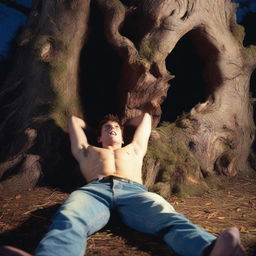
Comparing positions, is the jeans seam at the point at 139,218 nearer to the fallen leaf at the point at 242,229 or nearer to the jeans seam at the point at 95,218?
the jeans seam at the point at 95,218

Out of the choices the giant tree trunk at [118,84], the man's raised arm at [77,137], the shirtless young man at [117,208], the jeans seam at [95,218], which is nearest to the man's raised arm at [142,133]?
the shirtless young man at [117,208]

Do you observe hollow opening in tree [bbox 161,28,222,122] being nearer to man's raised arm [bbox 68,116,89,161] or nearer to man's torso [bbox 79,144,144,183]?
man's torso [bbox 79,144,144,183]

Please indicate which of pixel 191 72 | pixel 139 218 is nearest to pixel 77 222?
pixel 139 218

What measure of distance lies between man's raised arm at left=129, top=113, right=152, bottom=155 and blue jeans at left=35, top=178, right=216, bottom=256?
2.37ft

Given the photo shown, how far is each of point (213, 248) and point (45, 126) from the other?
9.25 feet

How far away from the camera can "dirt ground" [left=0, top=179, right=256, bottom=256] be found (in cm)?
257

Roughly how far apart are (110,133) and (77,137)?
0.43 m

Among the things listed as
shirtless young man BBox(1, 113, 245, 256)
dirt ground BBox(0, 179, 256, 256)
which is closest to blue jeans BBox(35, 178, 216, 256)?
shirtless young man BBox(1, 113, 245, 256)

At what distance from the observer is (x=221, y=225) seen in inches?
122

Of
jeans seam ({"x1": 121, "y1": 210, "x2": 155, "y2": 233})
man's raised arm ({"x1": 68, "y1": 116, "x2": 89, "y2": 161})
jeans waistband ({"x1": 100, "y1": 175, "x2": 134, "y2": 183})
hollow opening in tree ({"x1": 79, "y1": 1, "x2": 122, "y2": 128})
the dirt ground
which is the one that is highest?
hollow opening in tree ({"x1": 79, "y1": 1, "x2": 122, "y2": 128})

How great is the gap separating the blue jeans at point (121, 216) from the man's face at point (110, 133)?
642 mm

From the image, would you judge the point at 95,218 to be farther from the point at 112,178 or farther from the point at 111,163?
the point at 111,163

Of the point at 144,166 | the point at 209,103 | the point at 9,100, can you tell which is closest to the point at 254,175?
the point at 209,103

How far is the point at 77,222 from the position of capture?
244 cm
